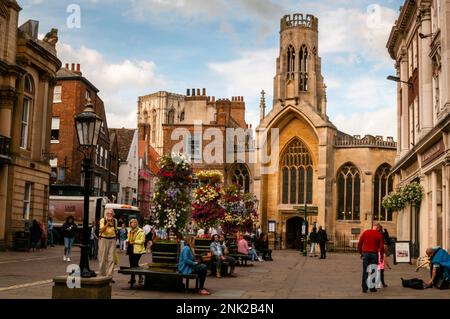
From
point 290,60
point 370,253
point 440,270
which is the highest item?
point 290,60

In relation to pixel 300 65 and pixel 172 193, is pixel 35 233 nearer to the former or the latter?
pixel 172 193

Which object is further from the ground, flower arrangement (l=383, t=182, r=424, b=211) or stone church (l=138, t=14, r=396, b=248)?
stone church (l=138, t=14, r=396, b=248)

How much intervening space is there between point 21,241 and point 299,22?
121ft

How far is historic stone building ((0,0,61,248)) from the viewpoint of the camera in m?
28.1

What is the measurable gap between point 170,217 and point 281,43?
141 ft

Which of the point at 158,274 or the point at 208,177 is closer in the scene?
the point at 158,274

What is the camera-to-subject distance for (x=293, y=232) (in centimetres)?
5603

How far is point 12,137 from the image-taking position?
95.9 ft

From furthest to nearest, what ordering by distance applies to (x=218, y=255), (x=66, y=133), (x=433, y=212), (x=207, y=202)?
(x=66, y=133), (x=207, y=202), (x=433, y=212), (x=218, y=255)

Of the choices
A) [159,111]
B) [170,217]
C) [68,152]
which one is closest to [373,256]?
[170,217]

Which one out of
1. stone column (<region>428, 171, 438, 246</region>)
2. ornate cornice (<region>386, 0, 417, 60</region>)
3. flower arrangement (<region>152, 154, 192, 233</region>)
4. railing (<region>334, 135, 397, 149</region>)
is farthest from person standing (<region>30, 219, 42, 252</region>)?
railing (<region>334, 135, 397, 149</region>)

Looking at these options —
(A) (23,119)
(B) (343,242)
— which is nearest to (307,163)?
(B) (343,242)

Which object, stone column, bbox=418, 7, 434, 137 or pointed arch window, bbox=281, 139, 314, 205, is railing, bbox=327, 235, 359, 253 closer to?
pointed arch window, bbox=281, 139, 314, 205
